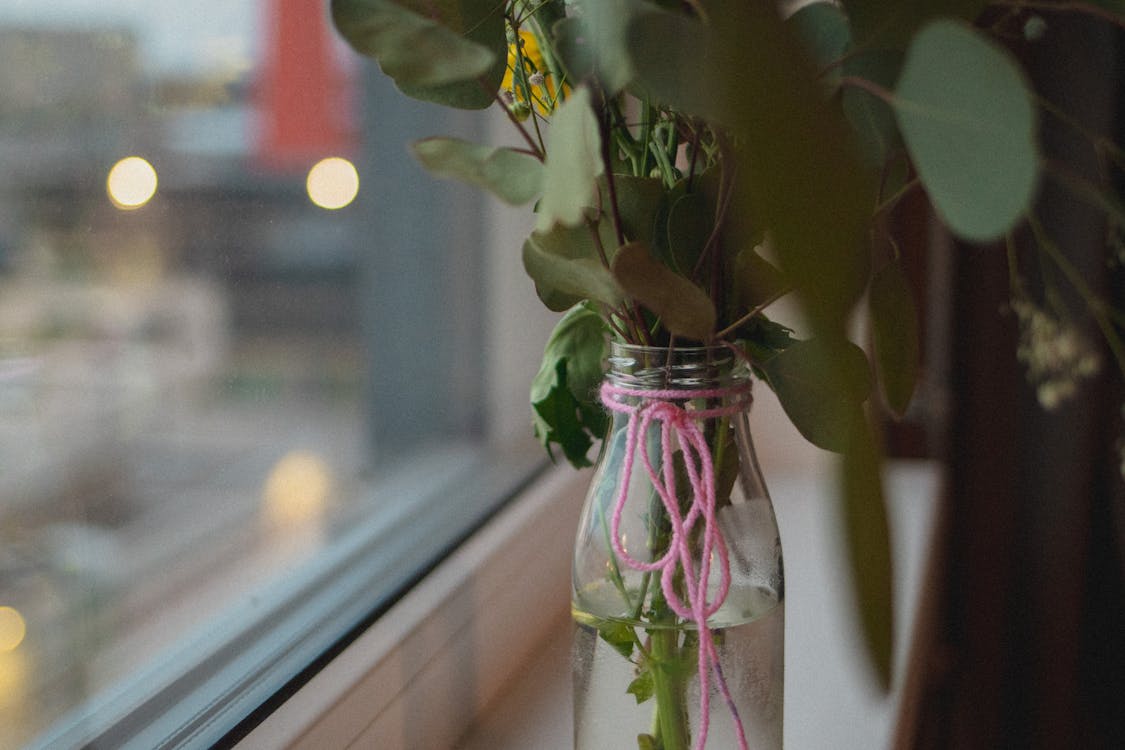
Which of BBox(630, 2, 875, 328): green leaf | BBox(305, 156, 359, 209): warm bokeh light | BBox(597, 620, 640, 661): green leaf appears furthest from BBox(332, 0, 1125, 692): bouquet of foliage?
BBox(305, 156, 359, 209): warm bokeh light

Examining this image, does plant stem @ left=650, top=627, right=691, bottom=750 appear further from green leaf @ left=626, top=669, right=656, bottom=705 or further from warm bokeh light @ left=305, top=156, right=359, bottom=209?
warm bokeh light @ left=305, top=156, right=359, bottom=209

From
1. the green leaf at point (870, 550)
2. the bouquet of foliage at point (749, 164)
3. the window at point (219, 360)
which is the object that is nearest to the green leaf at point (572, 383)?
the bouquet of foliage at point (749, 164)

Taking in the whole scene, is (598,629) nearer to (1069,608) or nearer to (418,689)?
(418,689)

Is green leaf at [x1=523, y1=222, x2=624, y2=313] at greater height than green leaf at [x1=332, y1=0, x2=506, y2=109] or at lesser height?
lesser

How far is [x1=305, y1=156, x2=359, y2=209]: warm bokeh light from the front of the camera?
3.00 feet

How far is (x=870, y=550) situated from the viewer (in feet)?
0.71

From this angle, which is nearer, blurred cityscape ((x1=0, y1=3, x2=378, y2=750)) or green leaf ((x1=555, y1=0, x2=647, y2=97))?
green leaf ((x1=555, y1=0, x2=647, y2=97))

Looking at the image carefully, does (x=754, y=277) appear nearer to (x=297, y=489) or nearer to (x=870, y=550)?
(x=870, y=550)

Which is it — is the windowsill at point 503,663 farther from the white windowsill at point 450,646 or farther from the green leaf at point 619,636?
the green leaf at point 619,636

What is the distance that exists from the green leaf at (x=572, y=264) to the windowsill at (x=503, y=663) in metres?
0.17

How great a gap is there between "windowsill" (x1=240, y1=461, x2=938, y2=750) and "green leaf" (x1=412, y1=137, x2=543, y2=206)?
0.81ft

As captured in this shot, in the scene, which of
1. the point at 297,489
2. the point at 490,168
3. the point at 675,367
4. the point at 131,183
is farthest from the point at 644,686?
the point at 297,489

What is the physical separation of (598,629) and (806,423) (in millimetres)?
142

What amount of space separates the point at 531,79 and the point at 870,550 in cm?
32
